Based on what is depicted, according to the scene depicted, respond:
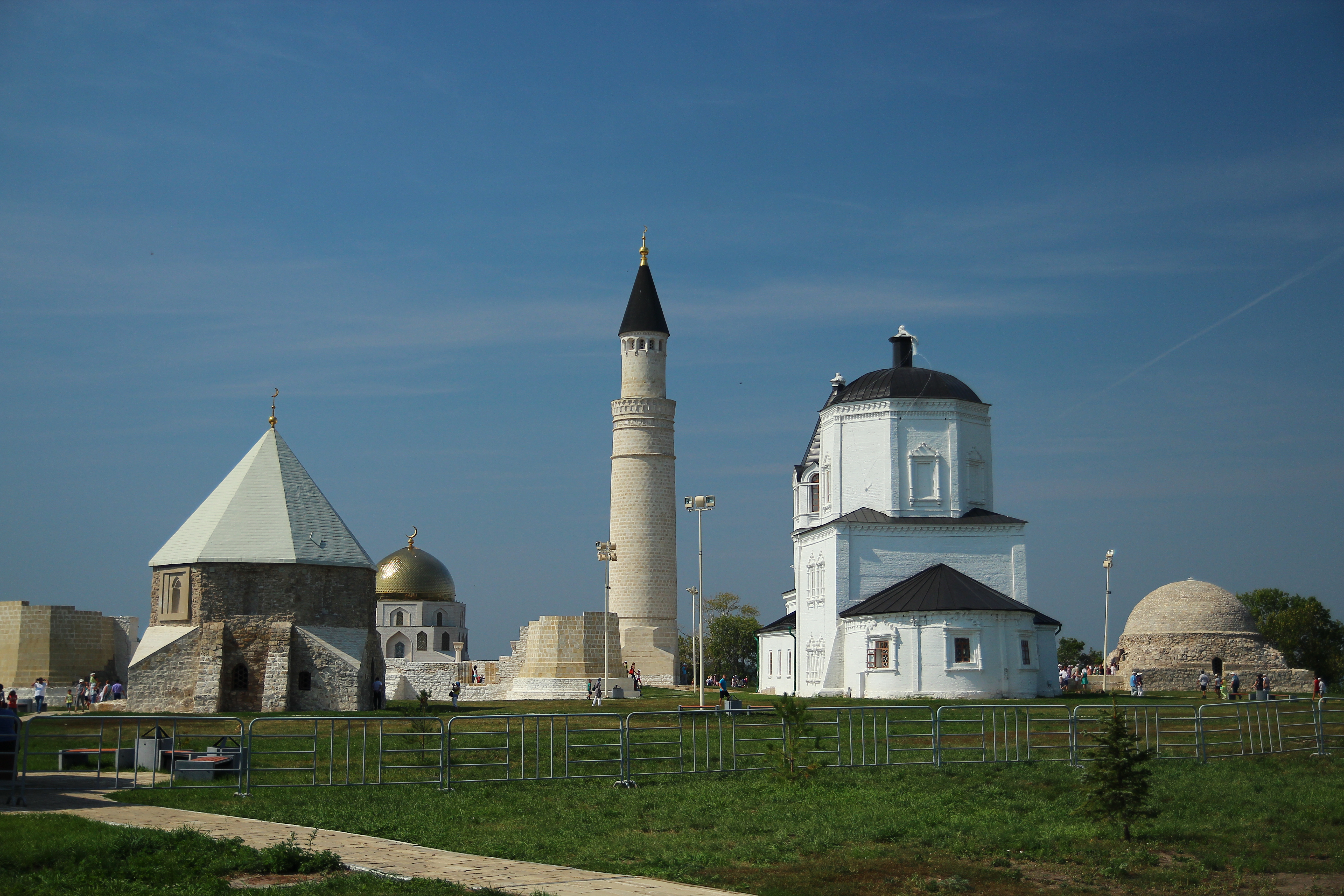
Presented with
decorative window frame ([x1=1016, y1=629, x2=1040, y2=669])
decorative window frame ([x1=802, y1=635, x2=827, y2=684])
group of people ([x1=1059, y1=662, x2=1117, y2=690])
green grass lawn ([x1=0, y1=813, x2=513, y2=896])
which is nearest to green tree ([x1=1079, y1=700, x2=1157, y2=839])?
green grass lawn ([x1=0, y1=813, x2=513, y2=896])

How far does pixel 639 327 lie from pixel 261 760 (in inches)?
1720

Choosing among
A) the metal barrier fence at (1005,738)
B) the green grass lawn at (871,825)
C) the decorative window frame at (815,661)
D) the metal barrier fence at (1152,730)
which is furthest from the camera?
the decorative window frame at (815,661)

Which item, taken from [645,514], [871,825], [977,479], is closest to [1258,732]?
[871,825]

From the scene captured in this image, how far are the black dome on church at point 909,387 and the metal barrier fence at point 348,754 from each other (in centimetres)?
2379

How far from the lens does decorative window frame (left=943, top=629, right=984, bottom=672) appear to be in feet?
119

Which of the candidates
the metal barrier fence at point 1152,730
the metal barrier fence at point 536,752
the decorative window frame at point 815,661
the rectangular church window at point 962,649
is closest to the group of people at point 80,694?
the metal barrier fence at point 536,752

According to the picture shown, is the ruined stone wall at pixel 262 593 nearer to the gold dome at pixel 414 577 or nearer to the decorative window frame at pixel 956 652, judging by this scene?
the decorative window frame at pixel 956 652

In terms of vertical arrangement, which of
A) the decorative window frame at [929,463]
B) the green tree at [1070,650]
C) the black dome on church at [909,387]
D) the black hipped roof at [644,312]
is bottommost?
the green tree at [1070,650]

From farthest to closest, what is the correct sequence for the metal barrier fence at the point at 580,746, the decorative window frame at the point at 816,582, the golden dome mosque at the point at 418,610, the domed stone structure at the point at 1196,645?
the golden dome mosque at the point at 418,610, the domed stone structure at the point at 1196,645, the decorative window frame at the point at 816,582, the metal barrier fence at the point at 580,746

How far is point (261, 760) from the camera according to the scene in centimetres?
1948

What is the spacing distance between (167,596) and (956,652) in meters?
23.4

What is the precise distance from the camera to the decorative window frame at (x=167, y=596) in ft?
110

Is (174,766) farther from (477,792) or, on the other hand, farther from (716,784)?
(716,784)

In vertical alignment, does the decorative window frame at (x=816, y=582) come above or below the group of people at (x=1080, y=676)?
above
